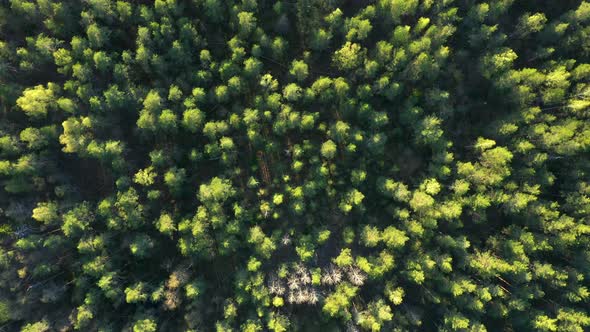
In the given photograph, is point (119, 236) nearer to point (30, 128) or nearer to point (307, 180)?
point (30, 128)

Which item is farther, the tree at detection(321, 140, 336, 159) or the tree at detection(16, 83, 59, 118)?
the tree at detection(321, 140, 336, 159)

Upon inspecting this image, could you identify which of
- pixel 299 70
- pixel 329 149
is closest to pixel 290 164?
pixel 329 149

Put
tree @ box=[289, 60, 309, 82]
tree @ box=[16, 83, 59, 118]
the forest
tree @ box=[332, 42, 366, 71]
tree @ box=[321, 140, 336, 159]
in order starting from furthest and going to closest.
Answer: tree @ box=[321, 140, 336, 159]
tree @ box=[289, 60, 309, 82]
tree @ box=[332, 42, 366, 71]
the forest
tree @ box=[16, 83, 59, 118]

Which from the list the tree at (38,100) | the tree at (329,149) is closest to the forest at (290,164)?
the tree at (329,149)

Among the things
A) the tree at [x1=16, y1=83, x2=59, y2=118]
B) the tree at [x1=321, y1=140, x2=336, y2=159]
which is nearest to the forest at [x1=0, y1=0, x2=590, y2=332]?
the tree at [x1=321, y1=140, x2=336, y2=159]

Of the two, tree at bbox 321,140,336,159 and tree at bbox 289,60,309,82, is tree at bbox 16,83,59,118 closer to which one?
tree at bbox 289,60,309,82

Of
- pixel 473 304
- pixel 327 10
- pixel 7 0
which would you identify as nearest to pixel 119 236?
pixel 7 0

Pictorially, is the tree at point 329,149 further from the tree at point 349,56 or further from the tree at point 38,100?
the tree at point 38,100

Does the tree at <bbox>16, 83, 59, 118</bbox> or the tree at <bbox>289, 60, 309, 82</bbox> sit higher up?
the tree at <bbox>289, 60, 309, 82</bbox>
